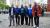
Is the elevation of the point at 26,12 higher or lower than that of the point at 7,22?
higher

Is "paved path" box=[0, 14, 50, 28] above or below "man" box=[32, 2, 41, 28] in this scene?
below

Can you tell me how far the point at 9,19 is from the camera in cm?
391

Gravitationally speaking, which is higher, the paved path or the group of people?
the group of people

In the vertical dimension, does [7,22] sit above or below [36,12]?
below

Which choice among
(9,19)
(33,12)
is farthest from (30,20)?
(9,19)

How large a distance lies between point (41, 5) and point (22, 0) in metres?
0.40

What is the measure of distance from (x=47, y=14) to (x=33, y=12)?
0.97 feet

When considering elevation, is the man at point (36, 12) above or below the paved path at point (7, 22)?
above

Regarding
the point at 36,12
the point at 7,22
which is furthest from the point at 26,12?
the point at 7,22

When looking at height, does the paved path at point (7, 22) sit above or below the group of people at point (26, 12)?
below

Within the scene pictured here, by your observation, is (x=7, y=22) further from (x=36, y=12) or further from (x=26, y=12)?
(x=36, y=12)

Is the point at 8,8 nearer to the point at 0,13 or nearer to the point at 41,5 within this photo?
the point at 0,13

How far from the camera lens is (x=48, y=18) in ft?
13.0

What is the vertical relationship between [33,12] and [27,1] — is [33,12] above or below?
below
